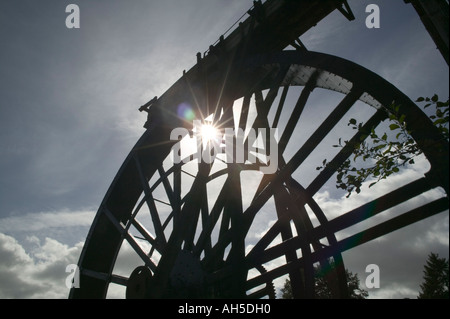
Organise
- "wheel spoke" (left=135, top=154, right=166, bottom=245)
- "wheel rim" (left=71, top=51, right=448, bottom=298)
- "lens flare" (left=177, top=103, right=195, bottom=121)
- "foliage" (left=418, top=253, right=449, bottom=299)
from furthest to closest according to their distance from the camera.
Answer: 1. "foliage" (left=418, top=253, right=449, bottom=299)
2. "lens flare" (left=177, top=103, right=195, bottom=121)
3. "wheel spoke" (left=135, top=154, right=166, bottom=245)
4. "wheel rim" (left=71, top=51, right=448, bottom=298)

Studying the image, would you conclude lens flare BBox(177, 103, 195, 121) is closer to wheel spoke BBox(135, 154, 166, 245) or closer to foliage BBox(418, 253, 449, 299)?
wheel spoke BBox(135, 154, 166, 245)

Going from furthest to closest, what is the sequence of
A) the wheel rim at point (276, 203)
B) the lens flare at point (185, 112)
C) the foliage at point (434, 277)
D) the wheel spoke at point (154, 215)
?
1. the foliage at point (434, 277)
2. the lens flare at point (185, 112)
3. the wheel spoke at point (154, 215)
4. the wheel rim at point (276, 203)

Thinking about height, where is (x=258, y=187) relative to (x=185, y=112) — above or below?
below

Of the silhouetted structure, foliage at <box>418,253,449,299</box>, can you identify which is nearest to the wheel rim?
the silhouetted structure

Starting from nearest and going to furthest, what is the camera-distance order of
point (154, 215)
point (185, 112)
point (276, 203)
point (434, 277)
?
point (276, 203)
point (154, 215)
point (185, 112)
point (434, 277)

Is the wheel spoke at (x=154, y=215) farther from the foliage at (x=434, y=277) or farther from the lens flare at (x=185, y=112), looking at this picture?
the foliage at (x=434, y=277)

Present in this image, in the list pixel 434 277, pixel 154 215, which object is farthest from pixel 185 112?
pixel 434 277

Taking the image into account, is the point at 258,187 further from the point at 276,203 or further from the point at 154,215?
the point at 154,215

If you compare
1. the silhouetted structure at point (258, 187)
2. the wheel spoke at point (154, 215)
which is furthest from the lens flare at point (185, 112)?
the wheel spoke at point (154, 215)

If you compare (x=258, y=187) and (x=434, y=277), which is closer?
(x=258, y=187)

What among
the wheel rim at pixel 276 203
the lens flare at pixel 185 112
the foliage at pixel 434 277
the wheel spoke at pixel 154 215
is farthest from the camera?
the foliage at pixel 434 277

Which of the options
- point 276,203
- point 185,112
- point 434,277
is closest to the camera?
point 276,203

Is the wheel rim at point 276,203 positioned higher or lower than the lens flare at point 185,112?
lower
